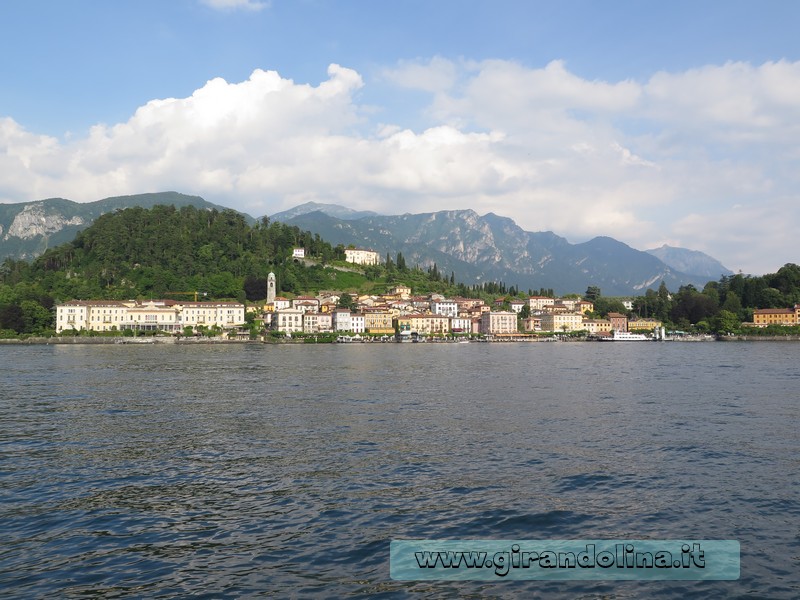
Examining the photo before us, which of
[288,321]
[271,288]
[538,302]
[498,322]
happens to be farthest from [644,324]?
[271,288]

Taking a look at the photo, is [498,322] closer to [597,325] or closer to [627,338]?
[597,325]

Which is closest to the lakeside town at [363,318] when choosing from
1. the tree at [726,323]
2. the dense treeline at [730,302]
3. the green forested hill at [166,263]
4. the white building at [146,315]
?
the white building at [146,315]

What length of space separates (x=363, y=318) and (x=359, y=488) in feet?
445

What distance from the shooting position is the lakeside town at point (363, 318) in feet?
449

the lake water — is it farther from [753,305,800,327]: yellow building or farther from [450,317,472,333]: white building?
[753,305,800,327]: yellow building

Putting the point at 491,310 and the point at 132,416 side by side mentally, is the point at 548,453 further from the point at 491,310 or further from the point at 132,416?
the point at 491,310

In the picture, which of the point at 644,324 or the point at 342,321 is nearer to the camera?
the point at 342,321

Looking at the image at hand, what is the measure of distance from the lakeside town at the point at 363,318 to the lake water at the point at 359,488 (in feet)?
372

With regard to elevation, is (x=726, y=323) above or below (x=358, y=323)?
below

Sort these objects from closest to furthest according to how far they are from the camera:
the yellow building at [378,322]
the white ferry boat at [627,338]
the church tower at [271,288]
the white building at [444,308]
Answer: the yellow building at [378,322]
the white ferry boat at [627,338]
the church tower at [271,288]
the white building at [444,308]

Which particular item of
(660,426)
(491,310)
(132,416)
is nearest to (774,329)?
(491,310)

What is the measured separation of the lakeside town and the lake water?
113m

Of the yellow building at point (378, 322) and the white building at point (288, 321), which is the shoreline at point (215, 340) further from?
the white building at point (288, 321)

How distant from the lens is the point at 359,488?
1485cm
